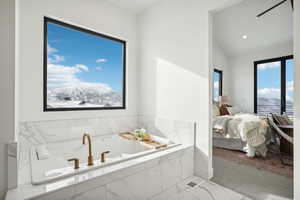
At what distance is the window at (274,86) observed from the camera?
15.3ft

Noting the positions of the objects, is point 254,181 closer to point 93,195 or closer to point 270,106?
point 93,195

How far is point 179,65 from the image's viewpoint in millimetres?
2404

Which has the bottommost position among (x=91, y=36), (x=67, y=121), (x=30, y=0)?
(x=67, y=121)

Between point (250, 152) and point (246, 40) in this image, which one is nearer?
point (250, 152)

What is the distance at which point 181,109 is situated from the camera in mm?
2393

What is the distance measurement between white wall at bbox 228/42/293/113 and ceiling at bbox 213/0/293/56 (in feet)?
0.79

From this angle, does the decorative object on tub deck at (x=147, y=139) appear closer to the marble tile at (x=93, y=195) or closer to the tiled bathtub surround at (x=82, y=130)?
the tiled bathtub surround at (x=82, y=130)

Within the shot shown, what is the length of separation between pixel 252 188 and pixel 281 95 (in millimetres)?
4215

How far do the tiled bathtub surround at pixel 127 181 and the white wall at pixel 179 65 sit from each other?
417 mm

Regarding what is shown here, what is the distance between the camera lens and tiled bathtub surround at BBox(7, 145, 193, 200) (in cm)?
112

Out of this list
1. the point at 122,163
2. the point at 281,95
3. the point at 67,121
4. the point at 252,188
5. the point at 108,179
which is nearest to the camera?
the point at 108,179

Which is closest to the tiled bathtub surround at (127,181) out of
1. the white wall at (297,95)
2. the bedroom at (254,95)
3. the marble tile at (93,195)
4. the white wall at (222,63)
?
the marble tile at (93,195)

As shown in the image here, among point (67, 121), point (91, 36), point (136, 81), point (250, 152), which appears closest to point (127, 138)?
point (67, 121)

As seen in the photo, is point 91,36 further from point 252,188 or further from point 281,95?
point 281,95
